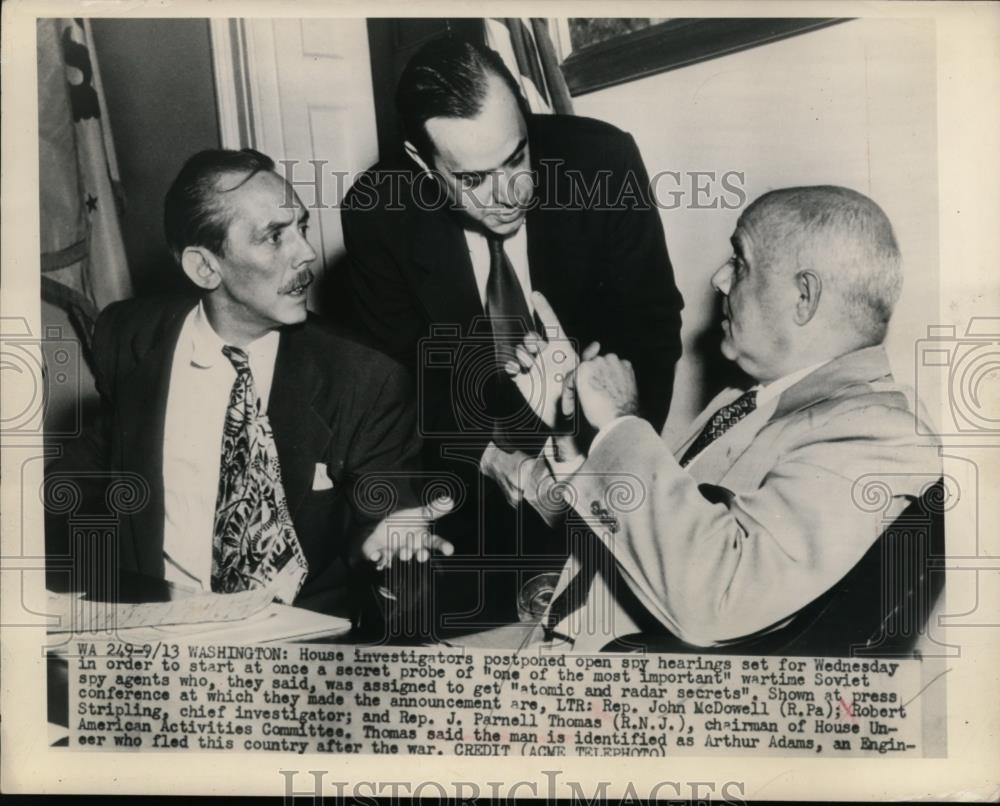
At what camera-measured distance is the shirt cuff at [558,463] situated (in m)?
2.42

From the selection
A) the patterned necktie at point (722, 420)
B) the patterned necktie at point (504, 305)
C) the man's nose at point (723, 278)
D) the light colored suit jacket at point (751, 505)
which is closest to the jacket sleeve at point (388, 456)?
the patterned necktie at point (504, 305)

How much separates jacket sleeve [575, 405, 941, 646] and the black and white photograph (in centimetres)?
1

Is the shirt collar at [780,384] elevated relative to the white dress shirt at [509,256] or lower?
lower

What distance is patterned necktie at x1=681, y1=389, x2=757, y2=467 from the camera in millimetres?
2404

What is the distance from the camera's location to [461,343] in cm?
244

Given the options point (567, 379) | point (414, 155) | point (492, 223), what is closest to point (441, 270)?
point (492, 223)

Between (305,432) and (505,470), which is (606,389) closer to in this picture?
(505,470)

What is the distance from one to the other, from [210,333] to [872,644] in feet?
5.93

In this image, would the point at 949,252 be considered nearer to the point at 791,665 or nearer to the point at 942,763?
the point at 791,665

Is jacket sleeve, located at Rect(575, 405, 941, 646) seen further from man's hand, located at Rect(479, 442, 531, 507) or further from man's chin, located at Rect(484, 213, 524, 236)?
man's chin, located at Rect(484, 213, 524, 236)

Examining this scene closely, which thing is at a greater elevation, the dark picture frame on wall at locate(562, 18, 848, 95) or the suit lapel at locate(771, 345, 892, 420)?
the dark picture frame on wall at locate(562, 18, 848, 95)

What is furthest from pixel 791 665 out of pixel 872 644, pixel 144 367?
pixel 144 367

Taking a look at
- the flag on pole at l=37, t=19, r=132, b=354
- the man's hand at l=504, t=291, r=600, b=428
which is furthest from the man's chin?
the flag on pole at l=37, t=19, r=132, b=354

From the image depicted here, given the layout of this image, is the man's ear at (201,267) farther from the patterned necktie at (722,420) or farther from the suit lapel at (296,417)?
the patterned necktie at (722,420)
